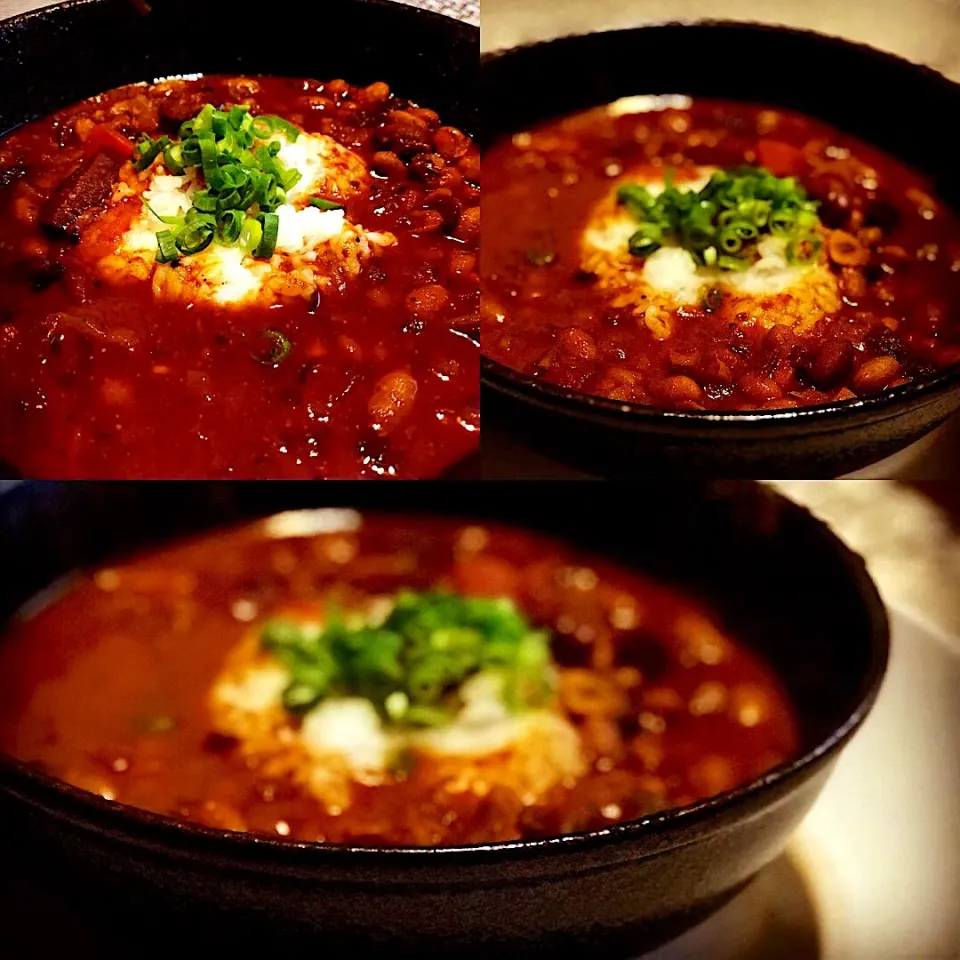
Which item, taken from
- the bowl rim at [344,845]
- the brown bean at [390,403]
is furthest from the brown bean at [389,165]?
the bowl rim at [344,845]

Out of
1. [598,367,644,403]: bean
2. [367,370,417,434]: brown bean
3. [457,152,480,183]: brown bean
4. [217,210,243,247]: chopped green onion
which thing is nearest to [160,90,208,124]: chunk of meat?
[217,210,243,247]: chopped green onion

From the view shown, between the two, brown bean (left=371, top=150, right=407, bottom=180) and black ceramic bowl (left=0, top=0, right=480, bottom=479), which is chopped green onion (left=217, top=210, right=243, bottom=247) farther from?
black ceramic bowl (left=0, top=0, right=480, bottom=479)

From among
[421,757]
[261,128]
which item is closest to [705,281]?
[261,128]

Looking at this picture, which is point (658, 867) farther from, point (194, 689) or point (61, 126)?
point (61, 126)

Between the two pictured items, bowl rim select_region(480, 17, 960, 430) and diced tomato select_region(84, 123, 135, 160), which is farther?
diced tomato select_region(84, 123, 135, 160)

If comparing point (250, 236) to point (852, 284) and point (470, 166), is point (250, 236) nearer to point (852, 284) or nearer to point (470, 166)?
point (470, 166)

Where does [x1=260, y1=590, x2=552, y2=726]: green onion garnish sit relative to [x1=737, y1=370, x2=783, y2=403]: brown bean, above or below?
below
